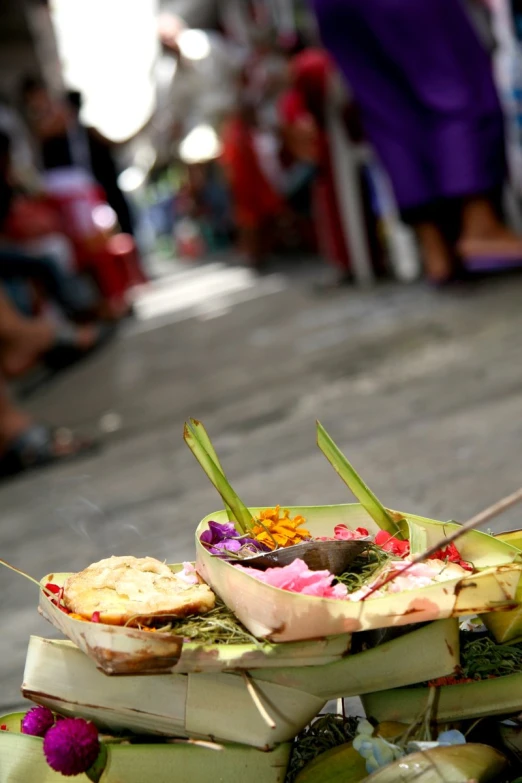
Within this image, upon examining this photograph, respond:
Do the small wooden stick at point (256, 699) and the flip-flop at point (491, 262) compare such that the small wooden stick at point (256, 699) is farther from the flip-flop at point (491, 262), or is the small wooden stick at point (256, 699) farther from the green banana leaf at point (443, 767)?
the flip-flop at point (491, 262)

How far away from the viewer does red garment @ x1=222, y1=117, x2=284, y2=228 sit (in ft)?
29.9

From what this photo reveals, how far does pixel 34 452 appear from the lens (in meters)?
3.46

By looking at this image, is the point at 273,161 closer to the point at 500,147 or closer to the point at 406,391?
the point at 500,147

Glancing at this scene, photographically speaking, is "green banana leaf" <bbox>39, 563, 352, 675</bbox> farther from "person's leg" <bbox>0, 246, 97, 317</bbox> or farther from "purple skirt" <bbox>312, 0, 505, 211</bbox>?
"person's leg" <bbox>0, 246, 97, 317</bbox>

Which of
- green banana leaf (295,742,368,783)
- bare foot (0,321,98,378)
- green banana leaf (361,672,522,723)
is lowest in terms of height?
bare foot (0,321,98,378)

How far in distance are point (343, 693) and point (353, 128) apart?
4.98m

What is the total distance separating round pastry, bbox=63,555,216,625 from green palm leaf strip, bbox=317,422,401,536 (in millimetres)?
210

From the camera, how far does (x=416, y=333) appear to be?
154 inches

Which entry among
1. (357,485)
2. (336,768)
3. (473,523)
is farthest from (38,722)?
(473,523)

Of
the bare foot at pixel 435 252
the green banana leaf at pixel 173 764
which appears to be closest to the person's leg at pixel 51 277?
the bare foot at pixel 435 252

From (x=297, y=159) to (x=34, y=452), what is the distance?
12.9 feet

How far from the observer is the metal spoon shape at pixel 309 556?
1027 mm

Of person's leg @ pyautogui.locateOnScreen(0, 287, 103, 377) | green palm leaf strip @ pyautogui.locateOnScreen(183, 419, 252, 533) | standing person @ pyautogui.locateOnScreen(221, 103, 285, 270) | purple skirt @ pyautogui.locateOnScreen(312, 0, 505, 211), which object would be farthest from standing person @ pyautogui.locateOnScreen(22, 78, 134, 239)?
green palm leaf strip @ pyautogui.locateOnScreen(183, 419, 252, 533)

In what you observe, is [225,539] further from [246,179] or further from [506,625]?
[246,179]
